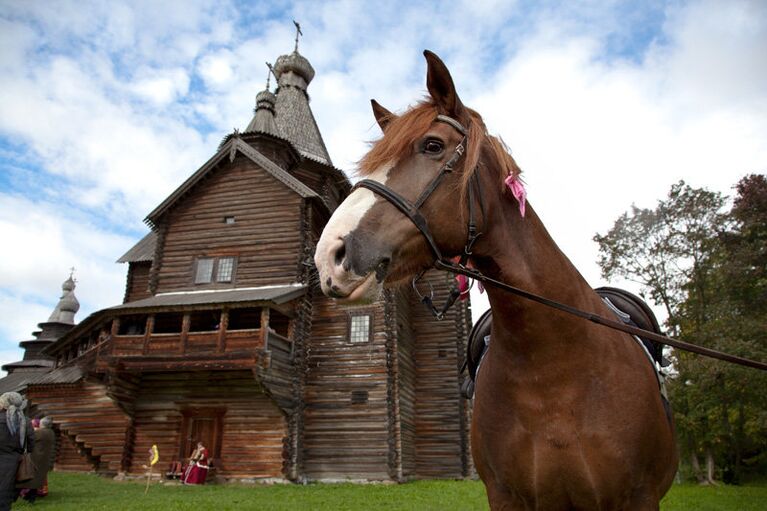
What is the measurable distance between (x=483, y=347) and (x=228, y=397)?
1718 centimetres

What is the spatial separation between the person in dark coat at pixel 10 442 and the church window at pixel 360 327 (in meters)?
14.1

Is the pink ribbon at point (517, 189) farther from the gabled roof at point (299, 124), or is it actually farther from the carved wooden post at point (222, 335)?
the gabled roof at point (299, 124)

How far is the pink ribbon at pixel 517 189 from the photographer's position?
9.17ft

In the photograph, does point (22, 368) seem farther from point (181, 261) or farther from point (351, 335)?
point (351, 335)

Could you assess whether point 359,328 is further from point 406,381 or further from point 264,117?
point 264,117

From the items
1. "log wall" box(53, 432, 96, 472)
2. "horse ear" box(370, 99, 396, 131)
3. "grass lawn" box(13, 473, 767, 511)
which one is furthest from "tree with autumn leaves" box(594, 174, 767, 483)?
"log wall" box(53, 432, 96, 472)

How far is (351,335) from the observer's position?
2123cm

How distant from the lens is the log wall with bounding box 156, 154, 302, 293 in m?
21.2

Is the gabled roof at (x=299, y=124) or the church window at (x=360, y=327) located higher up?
the gabled roof at (x=299, y=124)

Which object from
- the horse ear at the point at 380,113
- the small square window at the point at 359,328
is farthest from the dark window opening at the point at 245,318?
the horse ear at the point at 380,113

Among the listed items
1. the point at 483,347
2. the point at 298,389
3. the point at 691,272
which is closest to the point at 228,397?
the point at 298,389

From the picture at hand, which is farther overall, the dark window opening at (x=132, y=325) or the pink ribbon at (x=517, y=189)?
the dark window opening at (x=132, y=325)

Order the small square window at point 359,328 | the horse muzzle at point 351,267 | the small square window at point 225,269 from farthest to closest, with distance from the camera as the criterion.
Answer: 1. the small square window at point 225,269
2. the small square window at point 359,328
3. the horse muzzle at point 351,267

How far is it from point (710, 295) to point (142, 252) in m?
28.3
